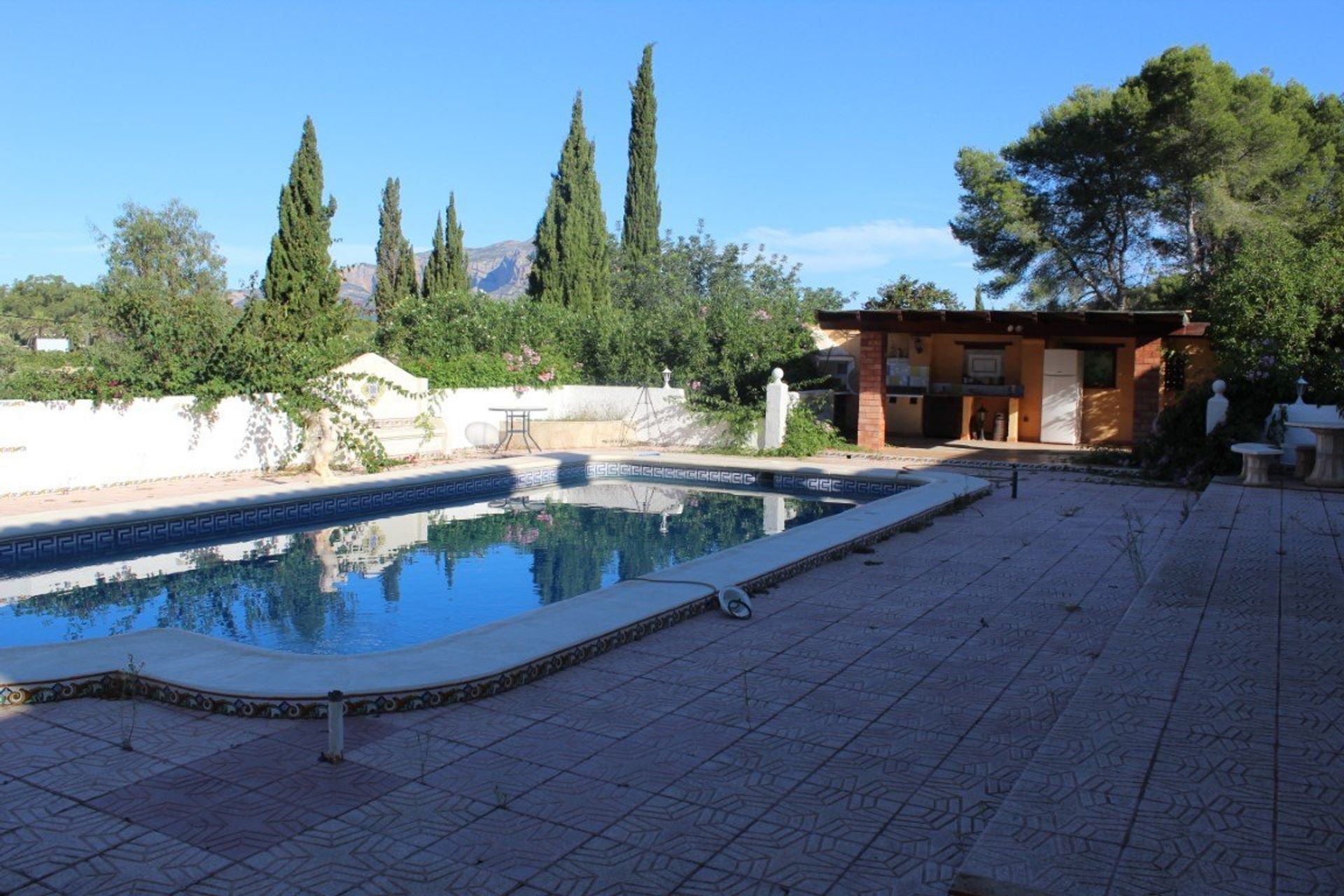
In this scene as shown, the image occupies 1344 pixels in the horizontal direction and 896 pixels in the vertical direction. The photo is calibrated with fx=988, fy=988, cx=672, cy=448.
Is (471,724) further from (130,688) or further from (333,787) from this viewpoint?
(130,688)

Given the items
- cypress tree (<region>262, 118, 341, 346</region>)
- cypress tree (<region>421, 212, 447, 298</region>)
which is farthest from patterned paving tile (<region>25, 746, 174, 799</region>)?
cypress tree (<region>421, 212, 447, 298</region>)

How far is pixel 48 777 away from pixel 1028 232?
82.6 feet

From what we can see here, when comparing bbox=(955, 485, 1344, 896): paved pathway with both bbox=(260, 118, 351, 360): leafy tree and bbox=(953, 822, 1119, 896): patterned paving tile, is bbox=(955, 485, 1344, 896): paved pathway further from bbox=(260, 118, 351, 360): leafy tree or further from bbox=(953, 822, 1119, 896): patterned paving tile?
bbox=(260, 118, 351, 360): leafy tree

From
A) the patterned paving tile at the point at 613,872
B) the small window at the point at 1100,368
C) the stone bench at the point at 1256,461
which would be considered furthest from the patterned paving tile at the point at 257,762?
the small window at the point at 1100,368

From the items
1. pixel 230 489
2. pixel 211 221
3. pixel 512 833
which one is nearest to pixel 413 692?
pixel 512 833

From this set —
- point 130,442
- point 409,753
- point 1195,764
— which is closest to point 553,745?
point 409,753

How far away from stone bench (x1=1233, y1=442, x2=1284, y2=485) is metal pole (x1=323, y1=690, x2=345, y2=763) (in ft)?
38.4

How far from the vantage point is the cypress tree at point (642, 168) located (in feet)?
120

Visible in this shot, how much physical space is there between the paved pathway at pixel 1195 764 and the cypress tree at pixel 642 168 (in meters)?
31.5

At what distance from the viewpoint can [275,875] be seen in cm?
320

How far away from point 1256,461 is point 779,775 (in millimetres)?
10806

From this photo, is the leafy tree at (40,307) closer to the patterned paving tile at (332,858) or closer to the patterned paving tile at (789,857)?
the patterned paving tile at (332,858)

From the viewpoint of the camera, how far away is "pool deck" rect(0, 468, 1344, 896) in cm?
316

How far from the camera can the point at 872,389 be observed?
18078 mm
